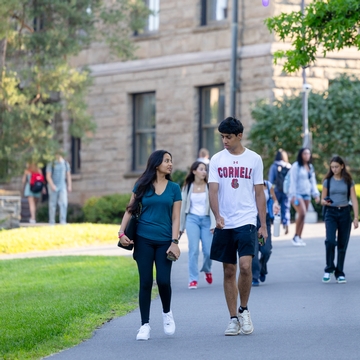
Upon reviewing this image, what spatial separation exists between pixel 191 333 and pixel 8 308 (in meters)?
2.53

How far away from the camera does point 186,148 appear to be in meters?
27.9

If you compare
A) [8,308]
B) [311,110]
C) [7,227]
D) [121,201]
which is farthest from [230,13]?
[8,308]

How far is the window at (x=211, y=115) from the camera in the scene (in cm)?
2741

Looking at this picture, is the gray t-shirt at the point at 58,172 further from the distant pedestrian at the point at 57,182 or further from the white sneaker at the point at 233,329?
the white sneaker at the point at 233,329

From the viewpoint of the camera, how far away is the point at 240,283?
30.8ft

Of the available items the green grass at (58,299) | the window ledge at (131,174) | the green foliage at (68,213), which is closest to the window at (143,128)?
the window ledge at (131,174)

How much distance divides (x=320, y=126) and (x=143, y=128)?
21.3ft

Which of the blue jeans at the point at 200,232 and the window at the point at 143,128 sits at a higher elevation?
the window at the point at 143,128

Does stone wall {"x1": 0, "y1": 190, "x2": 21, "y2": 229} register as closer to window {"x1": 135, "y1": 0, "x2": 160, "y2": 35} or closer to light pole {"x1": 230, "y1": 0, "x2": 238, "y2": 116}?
light pole {"x1": 230, "y1": 0, "x2": 238, "y2": 116}

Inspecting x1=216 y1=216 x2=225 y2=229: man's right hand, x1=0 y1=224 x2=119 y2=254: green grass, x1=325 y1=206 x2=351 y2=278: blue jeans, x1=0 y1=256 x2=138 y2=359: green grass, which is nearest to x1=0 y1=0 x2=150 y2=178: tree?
x1=0 y1=224 x2=119 y2=254: green grass

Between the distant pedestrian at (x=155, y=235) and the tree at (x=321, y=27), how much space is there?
15.9ft

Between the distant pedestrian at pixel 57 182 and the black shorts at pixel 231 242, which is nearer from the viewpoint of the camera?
the black shorts at pixel 231 242

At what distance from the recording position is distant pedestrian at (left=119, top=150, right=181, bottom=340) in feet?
30.2

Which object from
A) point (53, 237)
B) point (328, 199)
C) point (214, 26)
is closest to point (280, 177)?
point (53, 237)
